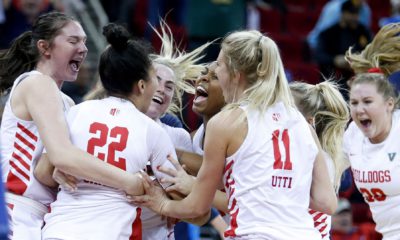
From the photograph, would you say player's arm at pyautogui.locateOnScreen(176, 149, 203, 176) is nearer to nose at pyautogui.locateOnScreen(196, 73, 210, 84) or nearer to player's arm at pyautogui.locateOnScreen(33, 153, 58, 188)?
nose at pyautogui.locateOnScreen(196, 73, 210, 84)

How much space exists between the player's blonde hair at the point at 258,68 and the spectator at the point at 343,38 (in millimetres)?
5887

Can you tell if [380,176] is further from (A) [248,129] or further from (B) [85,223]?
(B) [85,223]

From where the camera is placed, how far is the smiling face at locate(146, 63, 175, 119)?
17.0ft

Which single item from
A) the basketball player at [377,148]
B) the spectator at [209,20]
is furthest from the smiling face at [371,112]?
the spectator at [209,20]

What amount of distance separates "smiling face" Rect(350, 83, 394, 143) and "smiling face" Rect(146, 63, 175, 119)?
50.9 inches

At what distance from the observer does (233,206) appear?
167 inches

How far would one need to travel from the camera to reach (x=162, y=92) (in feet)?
17.1

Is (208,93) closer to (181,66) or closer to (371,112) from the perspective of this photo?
(181,66)

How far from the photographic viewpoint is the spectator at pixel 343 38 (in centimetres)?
1014

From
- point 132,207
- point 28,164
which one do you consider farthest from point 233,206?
point 28,164

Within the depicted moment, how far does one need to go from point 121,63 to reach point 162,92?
749 millimetres

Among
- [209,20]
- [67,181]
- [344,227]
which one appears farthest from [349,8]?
[67,181]

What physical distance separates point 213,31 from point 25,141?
17.2ft

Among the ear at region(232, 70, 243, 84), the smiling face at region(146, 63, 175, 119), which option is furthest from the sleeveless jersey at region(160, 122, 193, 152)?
the ear at region(232, 70, 243, 84)
